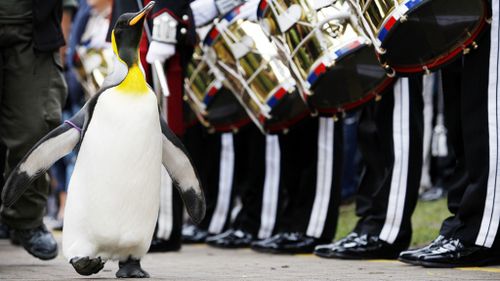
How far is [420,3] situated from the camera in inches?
173

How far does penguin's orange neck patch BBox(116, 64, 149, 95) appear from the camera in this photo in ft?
13.8

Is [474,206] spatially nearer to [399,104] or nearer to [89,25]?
[399,104]

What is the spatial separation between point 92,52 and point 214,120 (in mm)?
1891

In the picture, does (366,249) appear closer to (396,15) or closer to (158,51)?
(396,15)

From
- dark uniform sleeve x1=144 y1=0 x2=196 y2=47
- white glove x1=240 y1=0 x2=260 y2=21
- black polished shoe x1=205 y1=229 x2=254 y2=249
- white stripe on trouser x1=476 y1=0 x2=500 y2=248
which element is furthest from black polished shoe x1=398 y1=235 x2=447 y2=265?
black polished shoe x1=205 y1=229 x2=254 y2=249

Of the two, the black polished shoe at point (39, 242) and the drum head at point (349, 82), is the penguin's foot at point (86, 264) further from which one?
the drum head at point (349, 82)

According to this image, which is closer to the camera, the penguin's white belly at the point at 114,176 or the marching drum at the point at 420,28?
the penguin's white belly at the point at 114,176

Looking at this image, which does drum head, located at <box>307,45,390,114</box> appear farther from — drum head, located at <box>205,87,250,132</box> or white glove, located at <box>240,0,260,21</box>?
drum head, located at <box>205,87,250,132</box>

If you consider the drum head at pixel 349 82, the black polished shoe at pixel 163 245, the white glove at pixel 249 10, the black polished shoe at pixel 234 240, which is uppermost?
the white glove at pixel 249 10

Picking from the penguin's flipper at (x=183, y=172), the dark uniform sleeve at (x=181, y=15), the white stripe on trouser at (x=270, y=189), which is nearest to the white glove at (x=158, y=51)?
the dark uniform sleeve at (x=181, y=15)

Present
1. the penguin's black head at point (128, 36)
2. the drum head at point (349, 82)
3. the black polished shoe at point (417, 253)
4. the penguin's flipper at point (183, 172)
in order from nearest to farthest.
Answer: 1. the penguin's black head at point (128, 36)
2. the penguin's flipper at point (183, 172)
3. the black polished shoe at point (417, 253)
4. the drum head at point (349, 82)

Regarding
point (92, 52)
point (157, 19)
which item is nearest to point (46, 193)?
point (157, 19)

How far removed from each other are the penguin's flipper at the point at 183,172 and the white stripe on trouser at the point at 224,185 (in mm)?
3195

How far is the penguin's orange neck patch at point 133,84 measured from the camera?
13.8ft
